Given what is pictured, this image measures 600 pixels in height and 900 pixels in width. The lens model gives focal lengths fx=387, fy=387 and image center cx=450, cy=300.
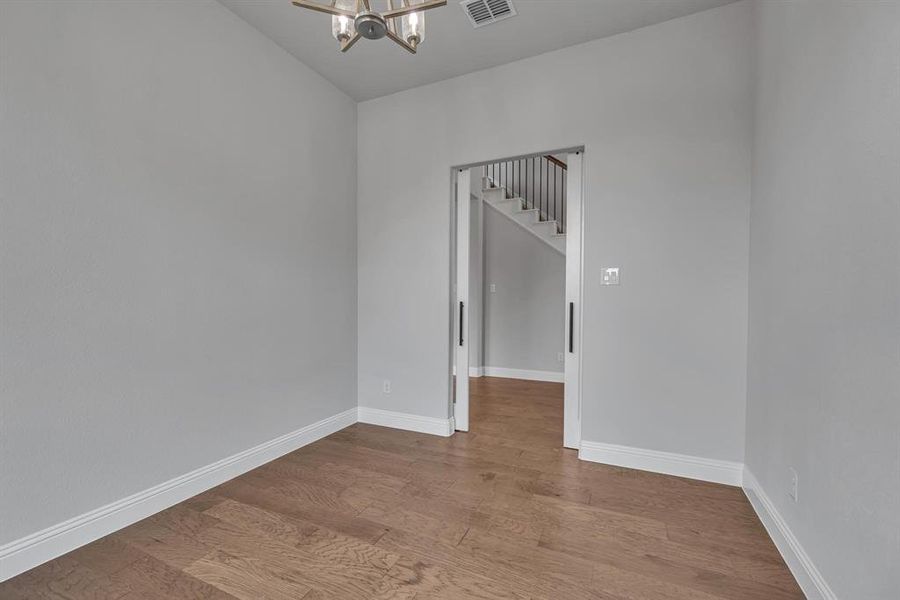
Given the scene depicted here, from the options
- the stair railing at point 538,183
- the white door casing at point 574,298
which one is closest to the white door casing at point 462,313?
the white door casing at point 574,298

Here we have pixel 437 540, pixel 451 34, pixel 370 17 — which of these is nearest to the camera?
pixel 370 17

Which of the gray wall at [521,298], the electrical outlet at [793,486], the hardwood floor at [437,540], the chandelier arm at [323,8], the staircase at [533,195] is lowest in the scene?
the hardwood floor at [437,540]

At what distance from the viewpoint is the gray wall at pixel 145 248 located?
65.7 inches

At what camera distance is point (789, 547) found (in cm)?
170

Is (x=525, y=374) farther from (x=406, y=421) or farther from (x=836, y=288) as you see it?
(x=836, y=288)

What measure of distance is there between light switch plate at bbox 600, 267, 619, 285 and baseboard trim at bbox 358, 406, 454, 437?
1.71m

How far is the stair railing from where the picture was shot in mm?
5969

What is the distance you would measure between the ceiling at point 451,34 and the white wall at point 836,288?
0.86 m

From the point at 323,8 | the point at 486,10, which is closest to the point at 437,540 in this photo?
the point at 323,8

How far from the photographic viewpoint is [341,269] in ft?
11.5

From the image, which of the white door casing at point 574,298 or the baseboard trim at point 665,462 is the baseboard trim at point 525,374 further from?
the baseboard trim at point 665,462

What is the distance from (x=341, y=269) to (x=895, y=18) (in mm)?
3321

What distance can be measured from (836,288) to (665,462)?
1.67 m

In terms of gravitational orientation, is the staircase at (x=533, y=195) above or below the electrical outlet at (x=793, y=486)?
above
